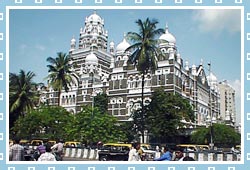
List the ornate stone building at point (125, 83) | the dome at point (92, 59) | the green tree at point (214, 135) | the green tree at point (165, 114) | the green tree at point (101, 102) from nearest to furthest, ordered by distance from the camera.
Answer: the green tree at point (165, 114)
the green tree at point (214, 135)
the green tree at point (101, 102)
the ornate stone building at point (125, 83)
the dome at point (92, 59)

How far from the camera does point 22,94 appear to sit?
32.3ft

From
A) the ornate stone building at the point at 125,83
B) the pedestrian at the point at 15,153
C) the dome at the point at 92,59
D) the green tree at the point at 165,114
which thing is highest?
the dome at the point at 92,59

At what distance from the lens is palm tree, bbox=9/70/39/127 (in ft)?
23.1

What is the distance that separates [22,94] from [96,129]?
3937 millimetres

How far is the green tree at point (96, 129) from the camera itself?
12.9 metres

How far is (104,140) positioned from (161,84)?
5.05m

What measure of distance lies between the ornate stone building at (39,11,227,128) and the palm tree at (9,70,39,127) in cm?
437

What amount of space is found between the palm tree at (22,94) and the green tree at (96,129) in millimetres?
2007

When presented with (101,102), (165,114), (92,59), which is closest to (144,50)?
(165,114)

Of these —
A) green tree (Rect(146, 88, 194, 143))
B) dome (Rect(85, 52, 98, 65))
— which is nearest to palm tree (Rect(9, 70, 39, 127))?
green tree (Rect(146, 88, 194, 143))

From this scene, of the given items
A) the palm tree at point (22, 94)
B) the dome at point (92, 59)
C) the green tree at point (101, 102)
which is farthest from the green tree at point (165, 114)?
the dome at point (92, 59)

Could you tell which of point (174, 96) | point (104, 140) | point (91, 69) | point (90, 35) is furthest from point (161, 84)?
point (90, 35)
